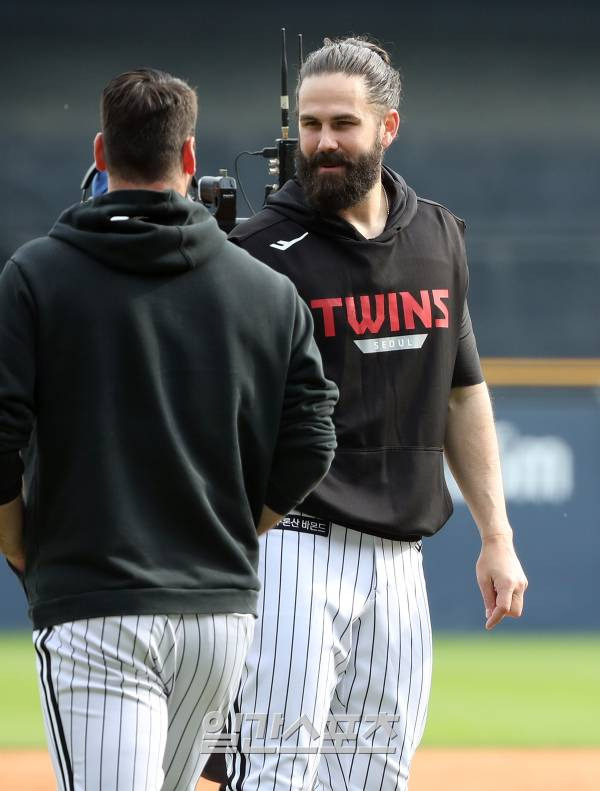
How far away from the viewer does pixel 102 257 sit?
69.0 inches

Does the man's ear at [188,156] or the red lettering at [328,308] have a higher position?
the man's ear at [188,156]

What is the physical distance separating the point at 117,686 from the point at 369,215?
1176 mm

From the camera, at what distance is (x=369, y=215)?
8.43 ft

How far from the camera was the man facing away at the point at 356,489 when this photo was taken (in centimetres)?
234

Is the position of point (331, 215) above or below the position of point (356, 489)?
above

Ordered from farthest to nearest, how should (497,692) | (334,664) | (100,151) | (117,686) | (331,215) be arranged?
(497,692) < (331,215) < (334,664) < (100,151) < (117,686)

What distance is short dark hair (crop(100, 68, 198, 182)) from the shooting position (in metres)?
1.77

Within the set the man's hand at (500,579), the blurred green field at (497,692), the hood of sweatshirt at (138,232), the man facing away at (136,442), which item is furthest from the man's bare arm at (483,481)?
the blurred green field at (497,692)

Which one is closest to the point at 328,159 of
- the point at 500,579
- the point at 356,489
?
the point at 356,489

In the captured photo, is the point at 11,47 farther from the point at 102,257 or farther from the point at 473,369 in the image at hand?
the point at 102,257

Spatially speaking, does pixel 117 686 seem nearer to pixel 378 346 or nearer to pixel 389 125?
→ pixel 378 346

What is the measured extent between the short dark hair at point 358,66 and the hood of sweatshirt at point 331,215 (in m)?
0.18

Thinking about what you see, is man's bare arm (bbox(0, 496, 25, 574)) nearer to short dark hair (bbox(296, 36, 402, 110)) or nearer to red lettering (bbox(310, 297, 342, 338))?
red lettering (bbox(310, 297, 342, 338))

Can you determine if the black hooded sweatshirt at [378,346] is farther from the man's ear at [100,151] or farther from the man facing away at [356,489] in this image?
the man's ear at [100,151]
